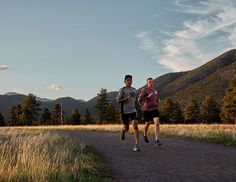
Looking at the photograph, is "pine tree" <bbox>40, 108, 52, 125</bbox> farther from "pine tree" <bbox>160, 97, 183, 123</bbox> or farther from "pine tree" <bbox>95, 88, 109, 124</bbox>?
"pine tree" <bbox>160, 97, 183, 123</bbox>

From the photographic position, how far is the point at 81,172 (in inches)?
333

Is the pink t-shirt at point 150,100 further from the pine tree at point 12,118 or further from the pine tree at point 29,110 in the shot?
the pine tree at point 12,118

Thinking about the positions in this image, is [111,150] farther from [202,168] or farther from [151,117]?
[202,168]

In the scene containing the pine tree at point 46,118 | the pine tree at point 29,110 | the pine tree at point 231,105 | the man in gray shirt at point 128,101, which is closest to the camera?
the man in gray shirt at point 128,101

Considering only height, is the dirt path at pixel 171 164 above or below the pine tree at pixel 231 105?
below

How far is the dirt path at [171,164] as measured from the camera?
28.5 feet

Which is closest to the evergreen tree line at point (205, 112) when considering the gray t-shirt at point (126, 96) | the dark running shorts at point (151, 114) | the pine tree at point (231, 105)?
the pine tree at point (231, 105)

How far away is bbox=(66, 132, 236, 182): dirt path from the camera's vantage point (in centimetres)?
870

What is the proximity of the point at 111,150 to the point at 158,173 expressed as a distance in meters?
4.59

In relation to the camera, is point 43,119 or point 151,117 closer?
point 151,117

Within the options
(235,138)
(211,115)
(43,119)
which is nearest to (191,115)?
(211,115)

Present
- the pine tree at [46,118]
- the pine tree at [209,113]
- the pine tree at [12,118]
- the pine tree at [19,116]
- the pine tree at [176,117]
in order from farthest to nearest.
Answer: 1. the pine tree at [46,118]
2. the pine tree at [12,118]
3. the pine tree at [19,116]
4. the pine tree at [176,117]
5. the pine tree at [209,113]

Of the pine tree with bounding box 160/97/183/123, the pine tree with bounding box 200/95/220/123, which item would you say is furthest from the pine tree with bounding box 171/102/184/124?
the pine tree with bounding box 200/95/220/123

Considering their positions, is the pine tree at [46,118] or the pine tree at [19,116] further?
the pine tree at [46,118]
